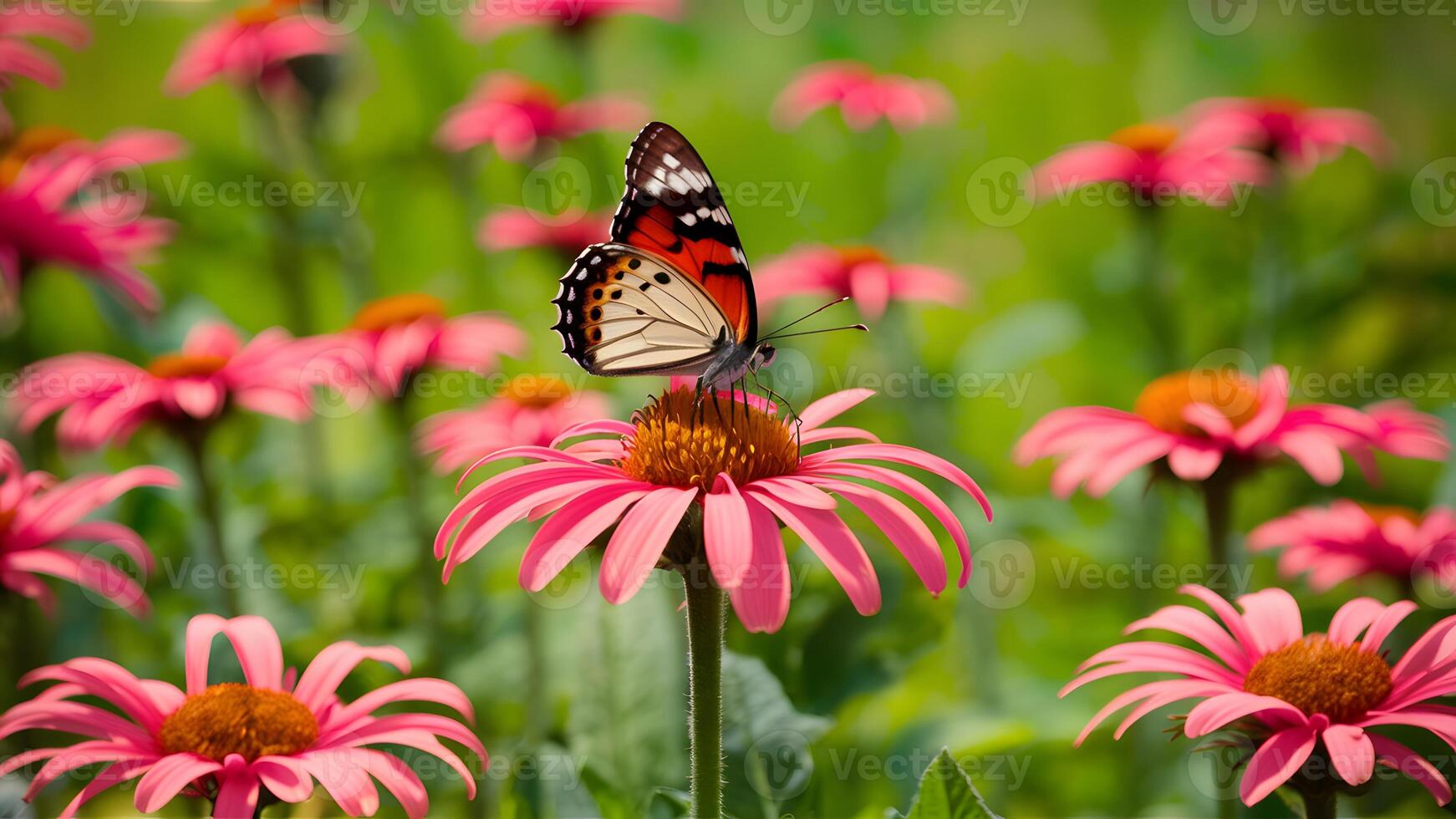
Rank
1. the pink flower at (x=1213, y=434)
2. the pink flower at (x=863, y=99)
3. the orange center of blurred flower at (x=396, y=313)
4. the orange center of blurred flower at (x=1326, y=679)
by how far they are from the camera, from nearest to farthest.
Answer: the orange center of blurred flower at (x=1326, y=679) < the pink flower at (x=1213, y=434) < the orange center of blurred flower at (x=396, y=313) < the pink flower at (x=863, y=99)

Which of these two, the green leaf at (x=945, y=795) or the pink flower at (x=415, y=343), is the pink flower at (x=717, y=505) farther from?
the pink flower at (x=415, y=343)

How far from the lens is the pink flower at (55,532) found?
134 centimetres

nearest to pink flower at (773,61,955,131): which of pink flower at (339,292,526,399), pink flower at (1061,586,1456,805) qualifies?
pink flower at (339,292,526,399)

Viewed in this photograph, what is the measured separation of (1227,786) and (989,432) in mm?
1594

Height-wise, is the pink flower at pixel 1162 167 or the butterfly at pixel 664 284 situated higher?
the pink flower at pixel 1162 167

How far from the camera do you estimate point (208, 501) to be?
1.68 m

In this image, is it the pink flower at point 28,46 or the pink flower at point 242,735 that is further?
the pink flower at point 28,46

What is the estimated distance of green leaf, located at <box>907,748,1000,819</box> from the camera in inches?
41.0

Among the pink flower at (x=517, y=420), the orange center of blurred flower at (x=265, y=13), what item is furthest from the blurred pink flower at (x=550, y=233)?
the orange center of blurred flower at (x=265, y=13)

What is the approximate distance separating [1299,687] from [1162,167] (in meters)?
1.40

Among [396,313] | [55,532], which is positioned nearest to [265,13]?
[396,313]

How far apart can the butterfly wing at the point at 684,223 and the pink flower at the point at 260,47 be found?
1355 millimetres

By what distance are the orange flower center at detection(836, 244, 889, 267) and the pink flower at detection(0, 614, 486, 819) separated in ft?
4.12

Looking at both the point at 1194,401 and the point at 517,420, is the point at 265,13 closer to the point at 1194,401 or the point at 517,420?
the point at 517,420
